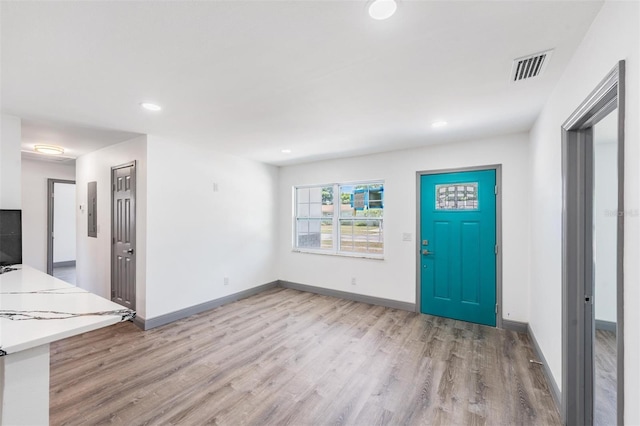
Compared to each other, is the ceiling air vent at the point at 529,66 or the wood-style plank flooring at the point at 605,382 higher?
the ceiling air vent at the point at 529,66

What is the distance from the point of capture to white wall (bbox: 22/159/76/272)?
5312 mm

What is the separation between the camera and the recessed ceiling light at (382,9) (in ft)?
4.26

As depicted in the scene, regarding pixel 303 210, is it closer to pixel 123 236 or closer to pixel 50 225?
pixel 123 236

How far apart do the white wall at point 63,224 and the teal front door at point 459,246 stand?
30.6 feet

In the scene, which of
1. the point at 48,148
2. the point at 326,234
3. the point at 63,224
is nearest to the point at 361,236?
the point at 326,234

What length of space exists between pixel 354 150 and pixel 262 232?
2310 millimetres

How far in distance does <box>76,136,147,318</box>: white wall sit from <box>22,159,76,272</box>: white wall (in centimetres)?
134

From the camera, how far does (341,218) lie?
4.97 metres

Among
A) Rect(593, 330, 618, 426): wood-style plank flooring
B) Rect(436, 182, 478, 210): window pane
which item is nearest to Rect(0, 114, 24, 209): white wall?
Rect(436, 182, 478, 210): window pane

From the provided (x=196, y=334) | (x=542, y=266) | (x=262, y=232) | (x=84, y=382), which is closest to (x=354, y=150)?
(x=262, y=232)

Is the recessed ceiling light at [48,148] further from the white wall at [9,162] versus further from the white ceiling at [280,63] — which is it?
the white wall at [9,162]

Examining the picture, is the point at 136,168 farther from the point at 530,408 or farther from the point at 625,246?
the point at 530,408

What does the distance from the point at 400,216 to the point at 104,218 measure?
4.51 m

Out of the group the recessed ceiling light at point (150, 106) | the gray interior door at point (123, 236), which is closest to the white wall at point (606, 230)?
the recessed ceiling light at point (150, 106)
